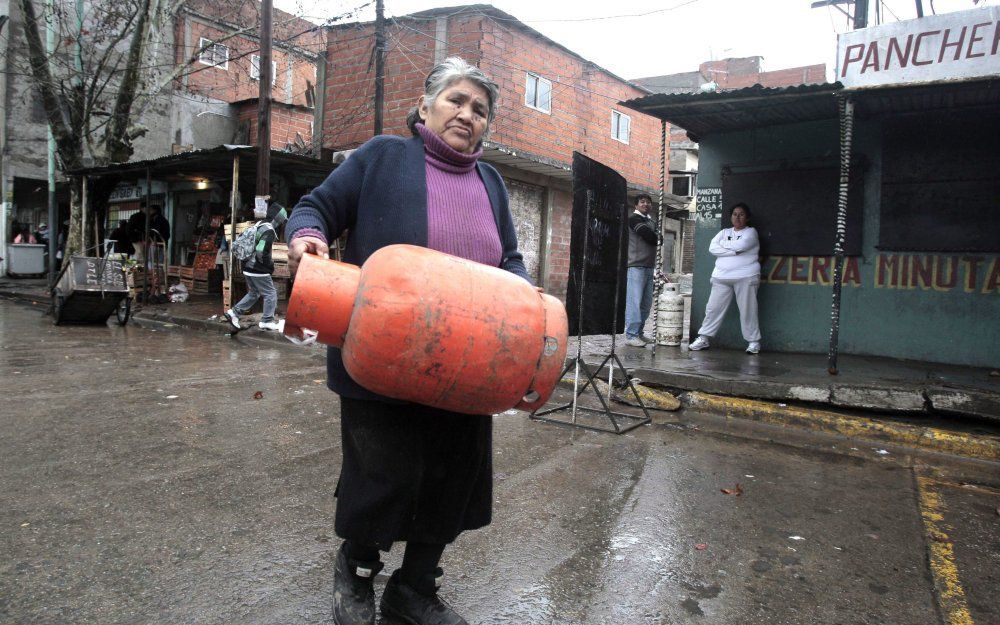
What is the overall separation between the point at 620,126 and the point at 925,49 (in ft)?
44.9

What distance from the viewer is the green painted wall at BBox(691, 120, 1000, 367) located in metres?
6.55

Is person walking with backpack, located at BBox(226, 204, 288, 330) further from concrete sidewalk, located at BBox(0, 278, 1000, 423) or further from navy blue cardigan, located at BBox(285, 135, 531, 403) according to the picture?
navy blue cardigan, located at BBox(285, 135, 531, 403)

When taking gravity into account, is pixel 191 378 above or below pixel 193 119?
below

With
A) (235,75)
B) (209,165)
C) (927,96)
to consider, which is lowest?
(927,96)

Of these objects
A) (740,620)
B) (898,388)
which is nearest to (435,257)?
(740,620)

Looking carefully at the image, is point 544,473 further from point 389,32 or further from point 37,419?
point 389,32

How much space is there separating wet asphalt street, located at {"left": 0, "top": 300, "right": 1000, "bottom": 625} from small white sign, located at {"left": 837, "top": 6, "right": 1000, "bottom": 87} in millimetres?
3012

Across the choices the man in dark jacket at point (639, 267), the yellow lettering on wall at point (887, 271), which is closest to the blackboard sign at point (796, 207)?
the yellow lettering on wall at point (887, 271)

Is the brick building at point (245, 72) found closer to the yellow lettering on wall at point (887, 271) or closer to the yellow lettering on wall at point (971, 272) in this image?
the yellow lettering on wall at point (887, 271)

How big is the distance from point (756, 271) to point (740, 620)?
555 centimetres

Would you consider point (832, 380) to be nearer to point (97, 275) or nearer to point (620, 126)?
point (97, 275)

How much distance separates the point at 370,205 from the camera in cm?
200

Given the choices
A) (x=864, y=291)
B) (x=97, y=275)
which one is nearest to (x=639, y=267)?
(x=864, y=291)

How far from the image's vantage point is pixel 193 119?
67.2 ft
